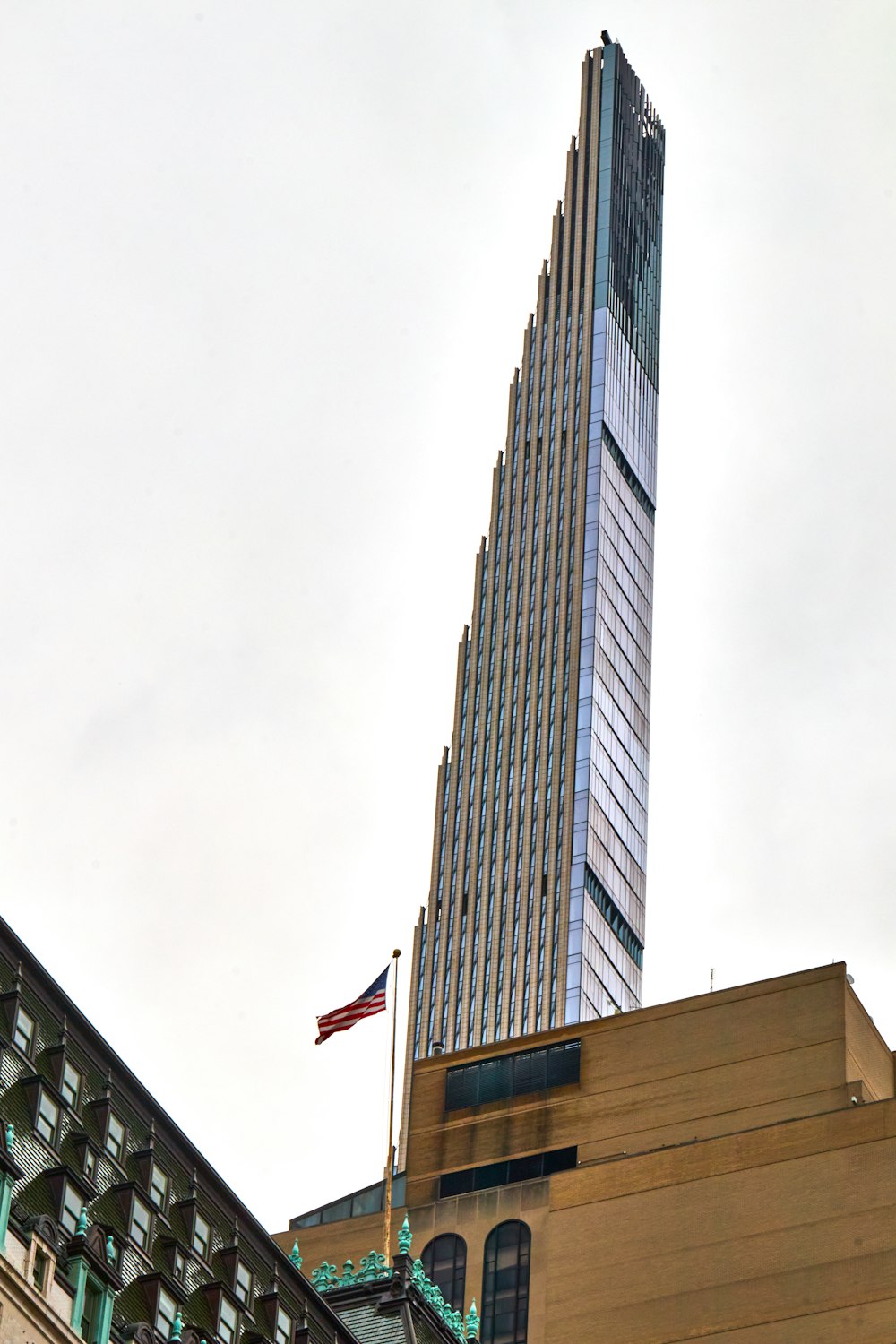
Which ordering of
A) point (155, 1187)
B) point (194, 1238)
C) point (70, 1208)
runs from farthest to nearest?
1. point (194, 1238)
2. point (155, 1187)
3. point (70, 1208)

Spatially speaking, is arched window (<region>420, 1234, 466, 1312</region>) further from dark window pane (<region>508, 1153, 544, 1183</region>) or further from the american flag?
the american flag

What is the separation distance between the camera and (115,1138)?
62.3m

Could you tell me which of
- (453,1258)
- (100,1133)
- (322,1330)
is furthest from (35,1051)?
(453,1258)

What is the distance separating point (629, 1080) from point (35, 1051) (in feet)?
227

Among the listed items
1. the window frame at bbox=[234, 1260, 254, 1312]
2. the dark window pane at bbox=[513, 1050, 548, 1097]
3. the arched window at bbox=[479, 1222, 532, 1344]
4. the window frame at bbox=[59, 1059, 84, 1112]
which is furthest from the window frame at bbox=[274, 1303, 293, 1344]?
the dark window pane at bbox=[513, 1050, 548, 1097]

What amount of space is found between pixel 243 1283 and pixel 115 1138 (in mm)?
5201

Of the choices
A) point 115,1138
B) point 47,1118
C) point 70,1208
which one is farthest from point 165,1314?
point 47,1118

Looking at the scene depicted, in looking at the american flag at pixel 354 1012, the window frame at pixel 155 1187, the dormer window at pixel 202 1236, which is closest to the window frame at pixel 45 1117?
the window frame at pixel 155 1187

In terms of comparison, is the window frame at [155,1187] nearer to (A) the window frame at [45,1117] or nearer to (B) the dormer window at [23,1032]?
(A) the window frame at [45,1117]

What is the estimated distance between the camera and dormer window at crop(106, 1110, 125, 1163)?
61906mm

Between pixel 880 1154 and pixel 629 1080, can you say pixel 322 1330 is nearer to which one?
pixel 880 1154

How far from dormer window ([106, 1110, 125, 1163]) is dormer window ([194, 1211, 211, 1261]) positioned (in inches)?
116

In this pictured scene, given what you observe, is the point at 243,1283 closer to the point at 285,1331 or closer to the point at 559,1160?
the point at 285,1331

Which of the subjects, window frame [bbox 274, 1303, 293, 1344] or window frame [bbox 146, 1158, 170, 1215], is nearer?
window frame [bbox 146, 1158, 170, 1215]
